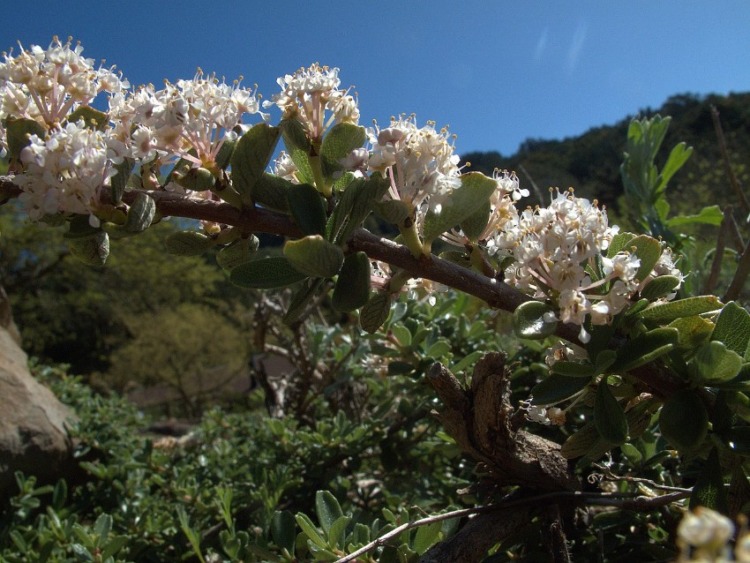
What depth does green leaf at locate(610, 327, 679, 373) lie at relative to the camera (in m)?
0.79

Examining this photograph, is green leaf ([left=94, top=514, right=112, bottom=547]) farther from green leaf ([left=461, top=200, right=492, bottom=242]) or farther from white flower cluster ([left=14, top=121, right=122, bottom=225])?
green leaf ([left=461, top=200, right=492, bottom=242])

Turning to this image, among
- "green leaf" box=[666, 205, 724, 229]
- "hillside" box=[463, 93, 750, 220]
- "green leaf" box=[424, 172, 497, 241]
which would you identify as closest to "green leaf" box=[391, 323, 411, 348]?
"green leaf" box=[424, 172, 497, 241]

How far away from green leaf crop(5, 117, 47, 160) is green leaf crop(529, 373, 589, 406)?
34.5 inches

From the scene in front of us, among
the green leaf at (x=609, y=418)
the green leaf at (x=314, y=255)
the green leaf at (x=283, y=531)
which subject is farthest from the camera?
the green leaf at (x=283, y=531)

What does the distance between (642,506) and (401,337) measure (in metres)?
0.69

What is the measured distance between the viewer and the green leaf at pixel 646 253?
91cm

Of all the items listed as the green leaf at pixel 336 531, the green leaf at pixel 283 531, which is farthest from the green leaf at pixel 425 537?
the green leaf at pixel 283 531

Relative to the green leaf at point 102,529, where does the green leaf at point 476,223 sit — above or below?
above

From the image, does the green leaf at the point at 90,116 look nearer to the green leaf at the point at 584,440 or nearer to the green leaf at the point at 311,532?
the green leaf at the point at 311,532

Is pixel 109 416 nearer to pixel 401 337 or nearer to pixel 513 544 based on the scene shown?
pixel 401 337

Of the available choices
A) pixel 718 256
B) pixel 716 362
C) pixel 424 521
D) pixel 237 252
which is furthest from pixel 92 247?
pixel 718 256

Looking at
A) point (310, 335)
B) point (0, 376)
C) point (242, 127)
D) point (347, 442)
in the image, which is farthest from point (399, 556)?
point (0, 376)

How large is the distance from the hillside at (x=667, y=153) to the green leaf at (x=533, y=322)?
14198mm

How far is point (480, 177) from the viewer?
0.90m
